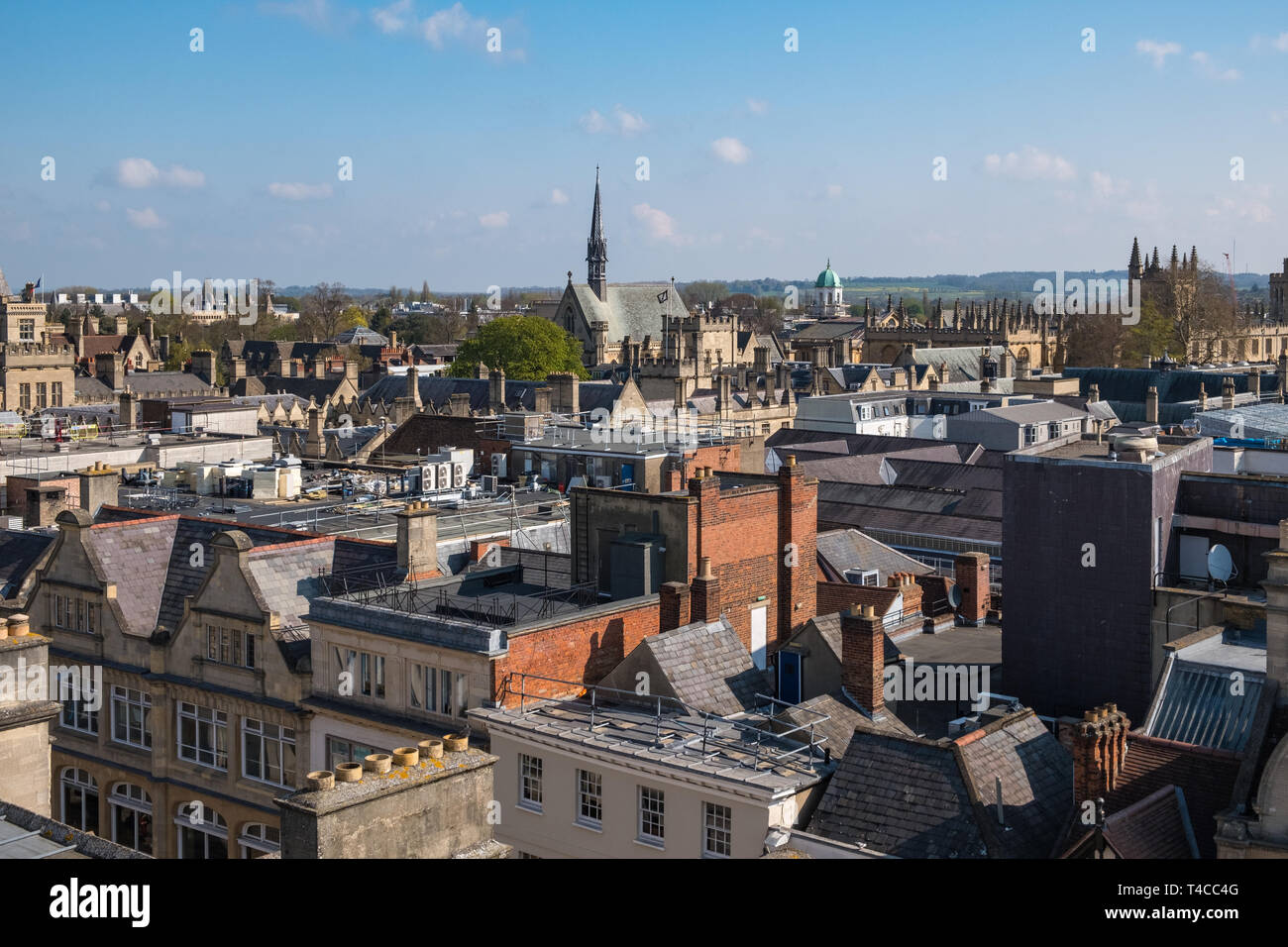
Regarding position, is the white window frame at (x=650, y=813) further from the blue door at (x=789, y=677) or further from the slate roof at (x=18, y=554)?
the slate roof at (x=18, y=554)

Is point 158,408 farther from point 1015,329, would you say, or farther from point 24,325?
point 1015,329

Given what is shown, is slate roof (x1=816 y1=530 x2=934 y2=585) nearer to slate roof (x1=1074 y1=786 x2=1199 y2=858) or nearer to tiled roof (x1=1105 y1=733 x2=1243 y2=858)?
tiled roof (x1=1105 y1=733 x2=1243 y2=858)

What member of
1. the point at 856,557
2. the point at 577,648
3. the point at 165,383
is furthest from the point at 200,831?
the point at 165,383

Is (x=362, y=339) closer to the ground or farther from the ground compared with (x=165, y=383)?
farther from the ground

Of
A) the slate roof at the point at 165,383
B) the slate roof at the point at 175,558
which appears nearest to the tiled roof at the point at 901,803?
the slate roof at the point at 175,558

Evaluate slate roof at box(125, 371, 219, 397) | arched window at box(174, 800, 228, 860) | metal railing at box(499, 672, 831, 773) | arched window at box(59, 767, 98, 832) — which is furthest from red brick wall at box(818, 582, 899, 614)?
slate roof at box(125, 371, 219, 397)

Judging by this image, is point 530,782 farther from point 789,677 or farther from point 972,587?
point 972,587
